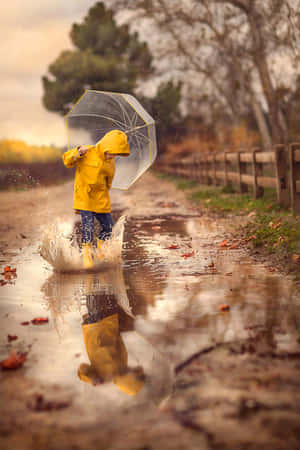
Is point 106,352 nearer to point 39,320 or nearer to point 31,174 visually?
point 39,320

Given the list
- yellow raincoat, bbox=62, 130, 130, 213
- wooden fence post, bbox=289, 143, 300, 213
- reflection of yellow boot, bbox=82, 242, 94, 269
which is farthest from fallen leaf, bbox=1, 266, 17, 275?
wooden fence post, bbox=289, 143, 300, 213

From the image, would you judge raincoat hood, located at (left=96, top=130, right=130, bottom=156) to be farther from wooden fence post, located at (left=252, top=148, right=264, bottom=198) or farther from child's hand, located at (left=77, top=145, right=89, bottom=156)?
wooden fence post, located at (left=252, top=148, right=264, bottom=198)

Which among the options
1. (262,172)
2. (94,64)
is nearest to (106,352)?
(262,172)

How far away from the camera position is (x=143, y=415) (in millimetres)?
2590

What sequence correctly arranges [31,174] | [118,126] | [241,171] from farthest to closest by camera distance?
1. [31,174]
2. [241,171]
3. [118,126]

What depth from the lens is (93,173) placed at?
6387mm

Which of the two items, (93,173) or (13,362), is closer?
(13,362)

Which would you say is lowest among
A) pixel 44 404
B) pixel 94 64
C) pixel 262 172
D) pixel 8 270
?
pixel 44 404

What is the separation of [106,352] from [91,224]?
3.21m

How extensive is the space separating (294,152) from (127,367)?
22.6 ft

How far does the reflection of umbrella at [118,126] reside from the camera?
6754mm

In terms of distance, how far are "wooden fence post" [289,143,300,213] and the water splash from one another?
3.93m

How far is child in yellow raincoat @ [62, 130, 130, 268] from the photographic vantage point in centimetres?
623

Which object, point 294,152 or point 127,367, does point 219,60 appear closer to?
point 294,152
